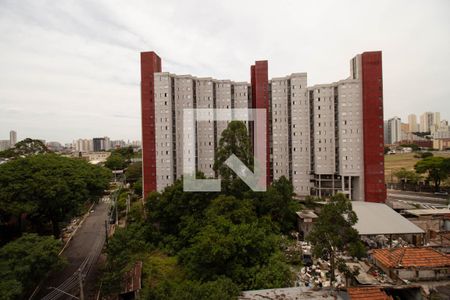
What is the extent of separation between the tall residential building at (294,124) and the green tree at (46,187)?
7354 millimetres

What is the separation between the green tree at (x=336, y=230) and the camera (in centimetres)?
1013

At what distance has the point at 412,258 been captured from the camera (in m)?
11.6

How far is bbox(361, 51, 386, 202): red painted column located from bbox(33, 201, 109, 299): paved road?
23.7 metres

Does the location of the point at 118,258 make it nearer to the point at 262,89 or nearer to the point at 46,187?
the point at 46,187

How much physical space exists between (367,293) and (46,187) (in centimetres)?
1698

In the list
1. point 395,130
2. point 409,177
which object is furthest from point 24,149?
point 395,130

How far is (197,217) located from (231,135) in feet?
19.7

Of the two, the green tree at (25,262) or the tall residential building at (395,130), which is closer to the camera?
the green tree at (25,262)

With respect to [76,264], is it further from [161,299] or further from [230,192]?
[230,192]

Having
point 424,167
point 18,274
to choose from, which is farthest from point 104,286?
point 424,167

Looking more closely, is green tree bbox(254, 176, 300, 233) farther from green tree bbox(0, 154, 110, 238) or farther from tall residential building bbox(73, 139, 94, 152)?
tall residential building bbox(73, 139, 94, 152)

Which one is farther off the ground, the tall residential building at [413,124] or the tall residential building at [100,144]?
the tall residential building at [413,124]

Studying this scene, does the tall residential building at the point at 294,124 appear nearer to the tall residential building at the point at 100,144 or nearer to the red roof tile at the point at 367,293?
the red roof tile at the point at 367,293

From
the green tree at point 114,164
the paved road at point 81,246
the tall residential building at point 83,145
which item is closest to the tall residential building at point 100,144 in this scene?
the tall residential building at point 83,145
